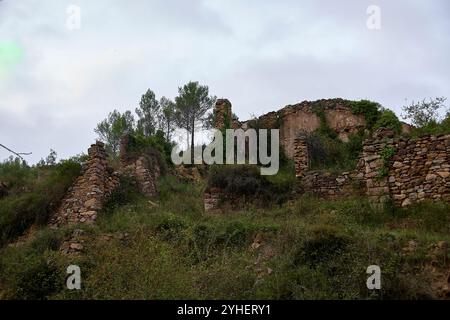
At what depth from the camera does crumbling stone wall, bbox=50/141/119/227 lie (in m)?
12.2

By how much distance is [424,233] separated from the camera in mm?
9148

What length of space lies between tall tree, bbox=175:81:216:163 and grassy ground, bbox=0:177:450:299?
13.3m

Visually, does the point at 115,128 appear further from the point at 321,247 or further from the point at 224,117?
the point at 321,247

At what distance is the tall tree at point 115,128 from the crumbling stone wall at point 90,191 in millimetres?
10948

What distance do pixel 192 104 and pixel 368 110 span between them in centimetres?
944

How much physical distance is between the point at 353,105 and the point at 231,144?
5.34 metres

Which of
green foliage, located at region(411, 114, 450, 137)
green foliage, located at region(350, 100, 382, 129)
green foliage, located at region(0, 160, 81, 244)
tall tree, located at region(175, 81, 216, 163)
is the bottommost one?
green foliage, located at region(0, 160, 81, 244)

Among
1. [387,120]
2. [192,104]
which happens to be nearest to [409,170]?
[387,120]

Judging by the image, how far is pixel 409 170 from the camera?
10.9 meters

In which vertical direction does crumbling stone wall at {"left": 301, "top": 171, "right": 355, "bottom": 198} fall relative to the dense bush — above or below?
below

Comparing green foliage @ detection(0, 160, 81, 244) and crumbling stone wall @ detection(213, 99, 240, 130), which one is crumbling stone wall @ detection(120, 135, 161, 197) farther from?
crumbling stone wall @ detection(213, 99, 240, 130)

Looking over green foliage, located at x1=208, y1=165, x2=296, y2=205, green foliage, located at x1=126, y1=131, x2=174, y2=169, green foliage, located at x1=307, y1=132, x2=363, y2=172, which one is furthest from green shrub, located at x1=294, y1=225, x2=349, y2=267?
green foliage, located at x1=126, y1=131, x2=174, y2=169
